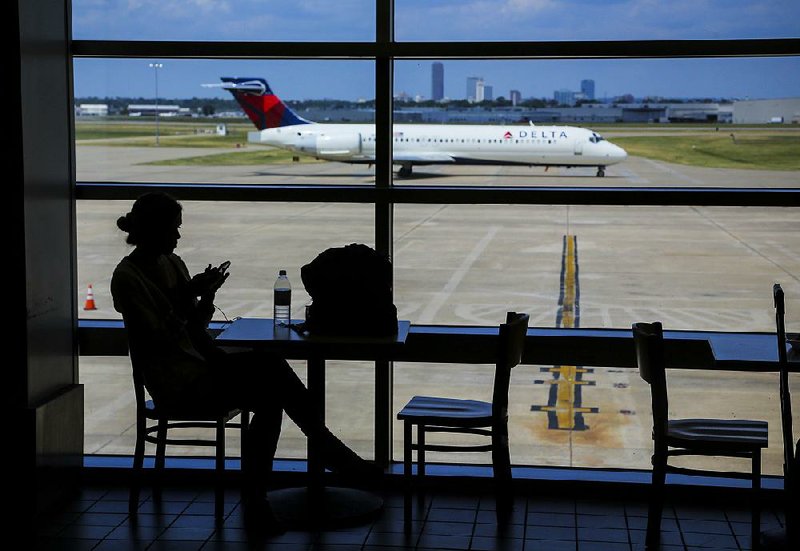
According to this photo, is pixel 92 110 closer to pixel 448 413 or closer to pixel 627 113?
pixel 448 413

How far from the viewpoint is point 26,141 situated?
3711 mm

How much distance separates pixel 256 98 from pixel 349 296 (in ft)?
11.5

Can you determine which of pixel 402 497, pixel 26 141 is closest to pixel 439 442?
pixel 402 497

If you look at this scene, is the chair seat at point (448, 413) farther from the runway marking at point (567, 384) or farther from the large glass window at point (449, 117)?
the runway marking at point (567, 384)

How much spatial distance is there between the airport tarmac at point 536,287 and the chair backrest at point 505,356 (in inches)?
31.5

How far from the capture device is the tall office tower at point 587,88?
182 inches

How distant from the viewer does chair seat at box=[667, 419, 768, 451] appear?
3.25m

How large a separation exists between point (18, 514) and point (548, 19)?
10.2 ft

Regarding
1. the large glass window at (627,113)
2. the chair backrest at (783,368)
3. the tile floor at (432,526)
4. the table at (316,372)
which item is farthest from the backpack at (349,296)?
the chair backrest at (783,368)

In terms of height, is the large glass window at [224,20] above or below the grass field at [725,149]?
above

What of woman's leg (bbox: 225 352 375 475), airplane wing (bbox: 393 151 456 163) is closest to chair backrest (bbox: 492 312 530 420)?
woman's leg (bbox: 225 352 375 475)

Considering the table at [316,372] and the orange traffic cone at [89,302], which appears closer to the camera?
the table at [316,372]

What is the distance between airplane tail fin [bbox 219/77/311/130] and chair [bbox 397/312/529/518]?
2.23 meters

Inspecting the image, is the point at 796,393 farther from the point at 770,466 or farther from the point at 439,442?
the point at 439,442
